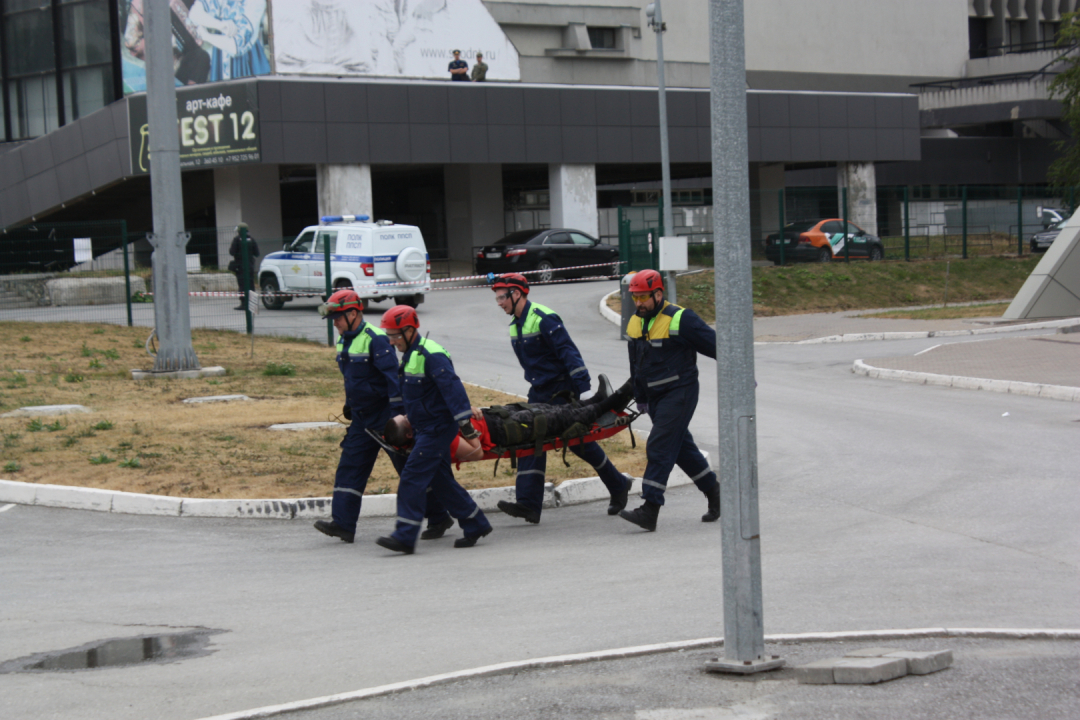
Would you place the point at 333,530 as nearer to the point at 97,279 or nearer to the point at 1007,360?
the point at 1007,360

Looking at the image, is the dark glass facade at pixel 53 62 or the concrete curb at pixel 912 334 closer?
the concrete curb at pixel 912 334

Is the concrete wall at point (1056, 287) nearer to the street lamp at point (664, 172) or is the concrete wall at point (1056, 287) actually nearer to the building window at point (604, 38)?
the street lamp at point (664, 172)

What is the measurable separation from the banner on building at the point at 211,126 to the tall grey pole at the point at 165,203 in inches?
686

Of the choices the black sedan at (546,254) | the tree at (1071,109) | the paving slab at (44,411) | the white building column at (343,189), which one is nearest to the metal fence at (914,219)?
the black sedan at (546,254)

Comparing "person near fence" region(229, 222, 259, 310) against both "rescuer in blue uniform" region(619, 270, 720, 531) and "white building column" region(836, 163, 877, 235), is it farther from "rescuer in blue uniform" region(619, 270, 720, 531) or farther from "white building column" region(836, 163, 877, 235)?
"white building column" region(836, 163, 877, 235)

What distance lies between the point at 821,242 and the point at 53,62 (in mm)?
28963

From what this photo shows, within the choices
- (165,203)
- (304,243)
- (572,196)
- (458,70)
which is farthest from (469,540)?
(572,196)

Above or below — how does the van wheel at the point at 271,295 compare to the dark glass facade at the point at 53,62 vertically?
below

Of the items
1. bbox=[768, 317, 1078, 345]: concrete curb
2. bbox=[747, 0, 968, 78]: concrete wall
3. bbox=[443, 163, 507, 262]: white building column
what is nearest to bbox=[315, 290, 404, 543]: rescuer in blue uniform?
bbox=[768, 317, 1078, 345]: concrete curb

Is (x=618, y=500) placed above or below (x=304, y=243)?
below

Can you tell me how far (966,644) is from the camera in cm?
562

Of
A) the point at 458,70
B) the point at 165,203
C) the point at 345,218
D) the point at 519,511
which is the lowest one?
the point at 519,511

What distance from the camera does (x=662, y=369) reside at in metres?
8.77

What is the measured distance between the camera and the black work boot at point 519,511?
9.25 m
